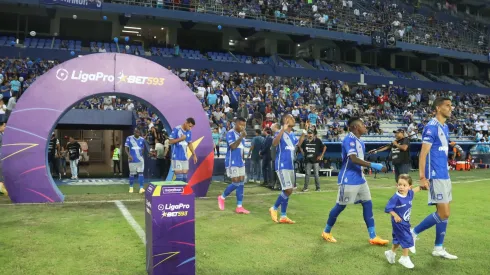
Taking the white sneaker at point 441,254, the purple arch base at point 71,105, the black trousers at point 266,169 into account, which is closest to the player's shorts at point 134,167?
the purple arch base at point 71,105

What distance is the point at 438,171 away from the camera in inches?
203

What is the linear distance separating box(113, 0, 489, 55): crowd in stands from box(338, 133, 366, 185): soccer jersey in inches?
887

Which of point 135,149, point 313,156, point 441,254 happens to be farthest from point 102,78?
point 441,254

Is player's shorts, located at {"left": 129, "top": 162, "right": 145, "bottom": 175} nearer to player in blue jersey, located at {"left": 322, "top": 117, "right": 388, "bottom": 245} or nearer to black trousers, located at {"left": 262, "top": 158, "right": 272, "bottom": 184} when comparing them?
black trousers, located at {"left": 262, "top": 158, "right": 272, "bottom": 184}

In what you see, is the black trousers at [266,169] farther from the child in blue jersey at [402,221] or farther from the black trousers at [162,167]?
the child in blue jersey at [402,221]

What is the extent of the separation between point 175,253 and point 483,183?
46.4 feet

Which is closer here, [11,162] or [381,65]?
[11,162]

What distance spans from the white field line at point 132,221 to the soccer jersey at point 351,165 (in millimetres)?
3177

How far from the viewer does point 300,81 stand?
2812 centimetres

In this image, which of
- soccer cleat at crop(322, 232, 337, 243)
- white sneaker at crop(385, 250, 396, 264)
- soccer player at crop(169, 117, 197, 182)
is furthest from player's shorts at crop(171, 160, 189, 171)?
white sneaker at crop(385, 250, 396, 264)

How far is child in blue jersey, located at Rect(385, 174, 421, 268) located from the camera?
4867 millimetres

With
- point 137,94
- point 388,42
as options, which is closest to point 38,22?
point 137,94

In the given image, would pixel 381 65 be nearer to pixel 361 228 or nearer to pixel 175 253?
pixel 361 228

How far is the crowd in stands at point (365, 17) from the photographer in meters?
28.5
